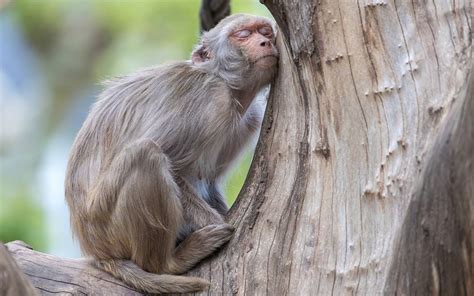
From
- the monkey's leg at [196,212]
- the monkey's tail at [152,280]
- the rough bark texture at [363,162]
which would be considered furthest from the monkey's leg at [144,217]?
the rough bark texture at [363,162]

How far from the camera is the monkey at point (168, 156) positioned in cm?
553

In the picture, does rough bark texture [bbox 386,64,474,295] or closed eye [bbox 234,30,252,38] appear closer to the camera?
rough bark texture [bbox 386,64,474,295]

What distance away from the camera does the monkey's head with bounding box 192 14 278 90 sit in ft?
19.5


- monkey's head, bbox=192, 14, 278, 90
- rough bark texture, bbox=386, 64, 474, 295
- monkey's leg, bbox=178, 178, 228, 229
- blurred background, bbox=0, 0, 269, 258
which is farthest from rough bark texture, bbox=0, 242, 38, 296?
blurred background, bbox=0, 0, 269, 258

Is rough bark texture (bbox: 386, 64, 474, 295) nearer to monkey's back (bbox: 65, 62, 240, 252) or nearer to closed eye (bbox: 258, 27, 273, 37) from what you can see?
monkey's back (bbox: 65, 62, 240, 252)

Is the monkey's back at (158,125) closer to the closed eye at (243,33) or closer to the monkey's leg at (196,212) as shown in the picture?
the monkey's leg at (196,212)

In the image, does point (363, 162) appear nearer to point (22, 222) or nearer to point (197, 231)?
point (197, 231)

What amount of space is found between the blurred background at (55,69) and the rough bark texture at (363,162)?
326 inches

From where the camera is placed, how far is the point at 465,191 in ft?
12.9

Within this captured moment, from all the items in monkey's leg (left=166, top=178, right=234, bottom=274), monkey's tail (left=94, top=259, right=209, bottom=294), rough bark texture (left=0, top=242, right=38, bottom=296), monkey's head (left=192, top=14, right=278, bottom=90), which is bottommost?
monkey's tail (left=94, top=259, right=209, bottom=294)

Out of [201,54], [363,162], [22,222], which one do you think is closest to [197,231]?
[363,162]

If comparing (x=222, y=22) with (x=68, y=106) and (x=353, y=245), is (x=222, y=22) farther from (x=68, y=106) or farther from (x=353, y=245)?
(x=68, y=106)

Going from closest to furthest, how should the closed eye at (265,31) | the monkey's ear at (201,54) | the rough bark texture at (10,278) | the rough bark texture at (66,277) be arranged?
the rough bark texture at (10,278)
the rough bark texture at (66,277)
the closed eye at (265,31)
the monkey's ear at (201,54)

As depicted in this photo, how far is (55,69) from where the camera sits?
1719 centimetres
